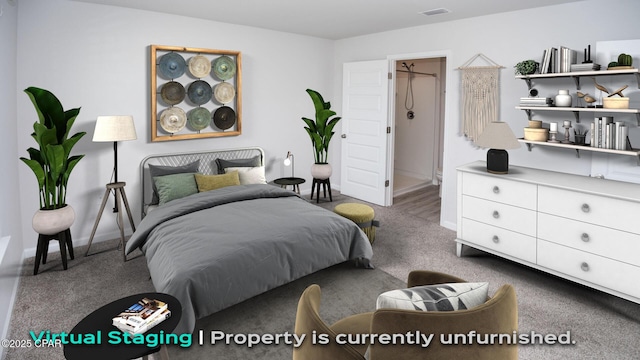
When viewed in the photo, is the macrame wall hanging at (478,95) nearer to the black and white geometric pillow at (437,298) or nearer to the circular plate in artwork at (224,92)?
the circular plate in artwork at (224,92)

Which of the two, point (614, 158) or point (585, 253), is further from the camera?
point (614, 158)

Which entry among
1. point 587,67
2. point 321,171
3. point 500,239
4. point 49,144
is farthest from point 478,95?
point 49,144

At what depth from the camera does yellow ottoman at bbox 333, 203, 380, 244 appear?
382 centimetres

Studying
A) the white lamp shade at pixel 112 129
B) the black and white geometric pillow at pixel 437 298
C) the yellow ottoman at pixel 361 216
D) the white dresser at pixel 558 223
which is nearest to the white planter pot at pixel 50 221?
the white lamp shade at pixel 112 129

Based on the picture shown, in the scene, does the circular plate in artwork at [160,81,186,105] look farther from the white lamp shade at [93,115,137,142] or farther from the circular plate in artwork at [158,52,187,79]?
the white lamp shade at [93,115,137,142]

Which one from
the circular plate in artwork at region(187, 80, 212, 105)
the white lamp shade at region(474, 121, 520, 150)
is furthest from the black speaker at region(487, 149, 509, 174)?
the circular plate in artwork at region(187, 80, 212, 105)

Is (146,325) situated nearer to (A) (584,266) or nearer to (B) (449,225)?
(A) (584,266)

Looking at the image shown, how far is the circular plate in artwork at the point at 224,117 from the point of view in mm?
4844

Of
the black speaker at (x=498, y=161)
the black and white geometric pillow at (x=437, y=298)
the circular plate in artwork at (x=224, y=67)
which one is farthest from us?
the circular plate in artwork at (x=224, y=67)

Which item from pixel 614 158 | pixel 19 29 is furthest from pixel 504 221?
pixel 19 29

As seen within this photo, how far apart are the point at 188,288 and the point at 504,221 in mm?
2675

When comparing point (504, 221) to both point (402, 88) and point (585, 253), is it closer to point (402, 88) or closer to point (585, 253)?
point (585, 253)

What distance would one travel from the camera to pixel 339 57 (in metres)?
6.02

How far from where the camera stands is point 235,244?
2.75 metres
